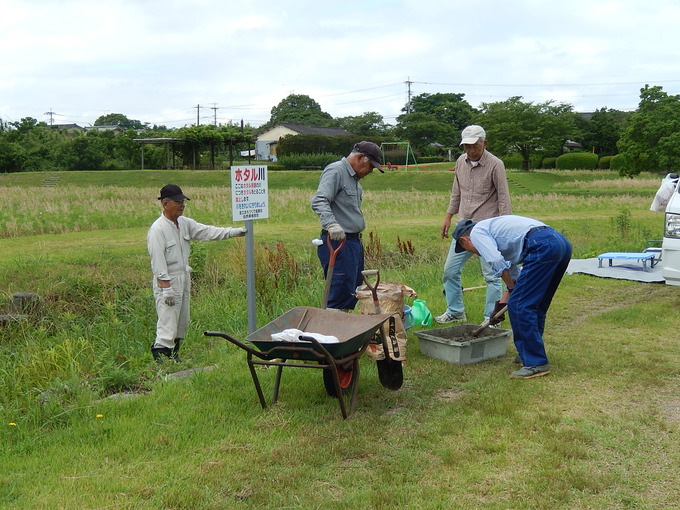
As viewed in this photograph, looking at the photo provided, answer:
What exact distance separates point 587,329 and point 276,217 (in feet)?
41.5

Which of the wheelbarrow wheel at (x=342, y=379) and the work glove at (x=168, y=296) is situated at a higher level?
the work glove at (x=168, y=296)

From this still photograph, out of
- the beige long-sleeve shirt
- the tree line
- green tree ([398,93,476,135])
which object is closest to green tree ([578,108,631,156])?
the tree line

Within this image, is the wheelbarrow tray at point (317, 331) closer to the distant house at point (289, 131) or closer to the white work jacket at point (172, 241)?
the white work jacket at point (172, 241)

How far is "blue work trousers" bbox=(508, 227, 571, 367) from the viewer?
551 centimetres

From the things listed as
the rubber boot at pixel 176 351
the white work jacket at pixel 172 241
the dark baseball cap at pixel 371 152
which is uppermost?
the dark baseball cap at pixel 371 152

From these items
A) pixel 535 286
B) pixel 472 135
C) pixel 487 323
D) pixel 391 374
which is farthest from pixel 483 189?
pixel 391 374

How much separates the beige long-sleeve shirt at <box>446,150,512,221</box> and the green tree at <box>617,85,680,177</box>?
3841 centimetres

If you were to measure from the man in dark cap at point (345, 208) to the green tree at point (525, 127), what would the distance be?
153 ft

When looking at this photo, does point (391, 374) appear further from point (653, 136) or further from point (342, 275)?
point (653, 136)

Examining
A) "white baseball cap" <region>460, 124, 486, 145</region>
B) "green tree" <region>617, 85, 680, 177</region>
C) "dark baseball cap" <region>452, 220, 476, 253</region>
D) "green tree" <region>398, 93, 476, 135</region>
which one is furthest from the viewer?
"green tree" <region>398, 93, 476, 135</region>

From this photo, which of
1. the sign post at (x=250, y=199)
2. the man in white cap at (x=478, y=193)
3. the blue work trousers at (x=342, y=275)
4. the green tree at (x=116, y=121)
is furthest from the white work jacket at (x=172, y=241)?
the green tree at (x=116, y=121)

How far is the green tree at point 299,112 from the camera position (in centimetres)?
8650

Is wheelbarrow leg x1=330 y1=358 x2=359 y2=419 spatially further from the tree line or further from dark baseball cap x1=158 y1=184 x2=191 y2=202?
the tree line

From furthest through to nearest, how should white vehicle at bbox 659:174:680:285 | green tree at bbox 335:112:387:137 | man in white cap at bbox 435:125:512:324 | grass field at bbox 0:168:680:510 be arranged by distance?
green tree at bbox 335:112:387:137
white vehicle at bbox 659:174:680:285
man in white cap at bbox 435:125:512:324
grass field at bbox 0:168:680:510
